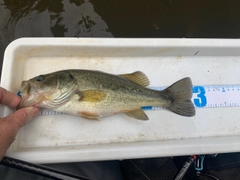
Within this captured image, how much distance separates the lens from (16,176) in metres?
1.82

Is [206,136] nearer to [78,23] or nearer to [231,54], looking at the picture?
[231,54]

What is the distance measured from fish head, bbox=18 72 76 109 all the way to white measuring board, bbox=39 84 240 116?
794mm

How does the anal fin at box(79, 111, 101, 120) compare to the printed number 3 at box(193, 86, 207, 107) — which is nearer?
the anal fin at box(79, 111, 101, 120)

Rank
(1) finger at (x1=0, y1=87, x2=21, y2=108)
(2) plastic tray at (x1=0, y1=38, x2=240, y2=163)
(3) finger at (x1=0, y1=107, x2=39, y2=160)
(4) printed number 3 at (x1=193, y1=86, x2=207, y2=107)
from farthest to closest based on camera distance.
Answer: (4) printed number 3 at (x1=193, y1=86, x2=207, y2=107) < (2) plastic tray at (x1=0, y1=38, x2=240, y2=163) < (1) finger at (x1=0, y1=87, x2=21, y2=108) < (3) finger at (x1=0, y1=107, x2=39, y2=160)

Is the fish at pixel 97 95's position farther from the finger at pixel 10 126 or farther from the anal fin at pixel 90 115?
the finger at pixel 10 126

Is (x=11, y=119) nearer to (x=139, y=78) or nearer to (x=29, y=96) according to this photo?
(x=29, y=96)

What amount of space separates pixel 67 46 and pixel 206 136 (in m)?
1.41

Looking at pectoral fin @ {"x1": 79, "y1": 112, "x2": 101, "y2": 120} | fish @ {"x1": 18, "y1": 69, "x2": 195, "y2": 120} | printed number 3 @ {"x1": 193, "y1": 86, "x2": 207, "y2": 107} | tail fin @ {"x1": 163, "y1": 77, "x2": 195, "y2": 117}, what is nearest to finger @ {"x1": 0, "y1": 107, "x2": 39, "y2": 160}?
fish @ {"x1": 18, "y1": 69, "x2": 195, "y2": 120}

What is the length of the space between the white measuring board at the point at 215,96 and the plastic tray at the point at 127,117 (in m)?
0.05

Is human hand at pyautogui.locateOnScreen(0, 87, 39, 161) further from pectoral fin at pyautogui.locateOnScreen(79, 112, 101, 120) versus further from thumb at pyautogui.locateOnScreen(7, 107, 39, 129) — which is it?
pectoral fin at pyautogui.locateOnScreen(79, 112, 101, 120)

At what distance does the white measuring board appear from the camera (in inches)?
87.4

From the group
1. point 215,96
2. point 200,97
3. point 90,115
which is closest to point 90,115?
point 90,115

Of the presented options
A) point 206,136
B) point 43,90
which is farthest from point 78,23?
point 206,136

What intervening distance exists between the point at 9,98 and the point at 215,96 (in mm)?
1724
